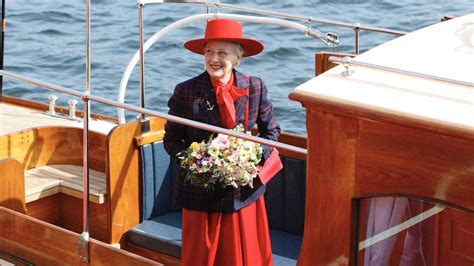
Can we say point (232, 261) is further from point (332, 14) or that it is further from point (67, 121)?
point (332, 14)

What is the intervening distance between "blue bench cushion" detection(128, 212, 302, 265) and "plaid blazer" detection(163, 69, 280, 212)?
637mm

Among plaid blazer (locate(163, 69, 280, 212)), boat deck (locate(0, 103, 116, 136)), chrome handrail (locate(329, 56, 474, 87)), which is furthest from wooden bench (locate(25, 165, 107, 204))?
chrome handrail (locate(329, 56, 474, 87))

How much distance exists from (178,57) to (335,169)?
34.4 ft

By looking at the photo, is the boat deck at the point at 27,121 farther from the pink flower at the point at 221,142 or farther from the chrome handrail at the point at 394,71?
the chrome handrail at the point at 394,71

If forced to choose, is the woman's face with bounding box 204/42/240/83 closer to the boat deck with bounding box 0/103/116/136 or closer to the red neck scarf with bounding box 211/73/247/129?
the red neck scarf with bounding box 211/73/247/129

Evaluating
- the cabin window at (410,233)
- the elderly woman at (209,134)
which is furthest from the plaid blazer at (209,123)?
the cabin window at (410,233)

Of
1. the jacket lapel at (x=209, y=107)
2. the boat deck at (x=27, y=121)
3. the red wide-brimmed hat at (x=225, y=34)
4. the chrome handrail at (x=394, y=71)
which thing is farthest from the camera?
the boat deck at (x=27, y=121)

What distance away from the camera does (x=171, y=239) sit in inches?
202

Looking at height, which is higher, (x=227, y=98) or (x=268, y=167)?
(x=227, y=98)

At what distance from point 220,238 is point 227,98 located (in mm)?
589

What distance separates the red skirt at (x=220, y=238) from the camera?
4.37m

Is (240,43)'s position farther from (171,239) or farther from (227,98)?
(171,239)

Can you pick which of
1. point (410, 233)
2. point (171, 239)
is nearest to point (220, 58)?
point (171, 239)

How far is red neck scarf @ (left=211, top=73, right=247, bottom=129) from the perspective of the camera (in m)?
4.37
